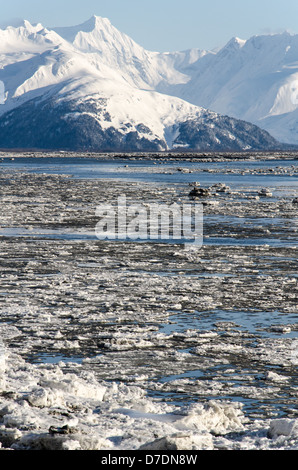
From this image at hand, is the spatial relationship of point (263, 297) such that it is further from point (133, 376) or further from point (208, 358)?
point (133, 376)

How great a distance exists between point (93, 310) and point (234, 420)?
6625 millimetres

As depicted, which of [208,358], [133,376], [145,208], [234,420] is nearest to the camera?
[234,420]

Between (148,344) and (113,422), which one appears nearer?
(113,422)

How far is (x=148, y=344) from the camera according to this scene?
1292cm

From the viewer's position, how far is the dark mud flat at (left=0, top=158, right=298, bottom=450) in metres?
8.96

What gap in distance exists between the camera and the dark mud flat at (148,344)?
896cm

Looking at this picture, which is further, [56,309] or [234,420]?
[56,309]

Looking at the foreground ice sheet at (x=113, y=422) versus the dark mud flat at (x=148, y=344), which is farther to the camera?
the dark mud flat at (x=148, y=344)

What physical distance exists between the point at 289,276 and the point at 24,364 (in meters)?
10.1

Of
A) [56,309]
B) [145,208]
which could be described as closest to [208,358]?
[56,309]

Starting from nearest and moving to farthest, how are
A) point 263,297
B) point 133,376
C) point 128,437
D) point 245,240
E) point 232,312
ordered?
point 128,437 < point 133,376 < point 232,312 < point 263,297 < point 245,240

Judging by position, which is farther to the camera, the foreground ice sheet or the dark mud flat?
the dark mud flat

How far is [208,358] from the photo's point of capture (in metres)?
12.1
